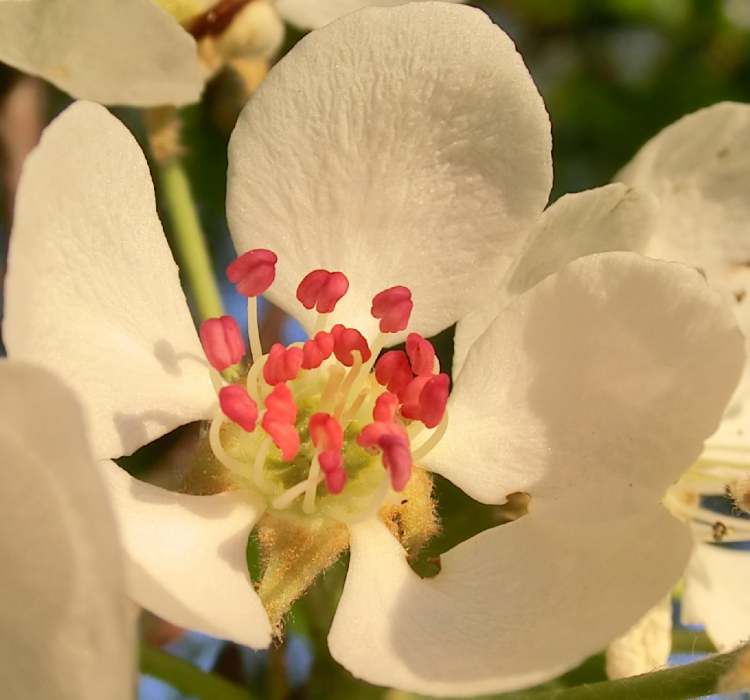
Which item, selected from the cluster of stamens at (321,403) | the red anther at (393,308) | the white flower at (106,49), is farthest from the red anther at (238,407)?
the white flower at (106,49)

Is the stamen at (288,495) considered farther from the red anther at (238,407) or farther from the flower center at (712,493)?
the flower center at (712,493)

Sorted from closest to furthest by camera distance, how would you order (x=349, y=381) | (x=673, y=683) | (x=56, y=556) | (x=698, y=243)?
(x=56, y=556) → (x=673, y=683) → (x=349, y=381) → (x=698, y=243)

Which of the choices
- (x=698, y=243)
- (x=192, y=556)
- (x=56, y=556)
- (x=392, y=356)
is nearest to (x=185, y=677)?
(x=192, y=556)

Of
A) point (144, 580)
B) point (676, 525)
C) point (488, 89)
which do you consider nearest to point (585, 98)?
point (488, 89)

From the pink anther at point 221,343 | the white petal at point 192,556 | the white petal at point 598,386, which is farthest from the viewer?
the pink anther at point 221,343

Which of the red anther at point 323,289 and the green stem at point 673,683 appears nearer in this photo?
the green stem at point 673,683

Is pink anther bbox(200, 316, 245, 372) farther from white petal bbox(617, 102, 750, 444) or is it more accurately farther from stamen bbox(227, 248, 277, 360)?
white petal bbox(617, 102, 750, 444)

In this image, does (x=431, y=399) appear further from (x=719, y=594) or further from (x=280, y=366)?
(x=719, y=594)
